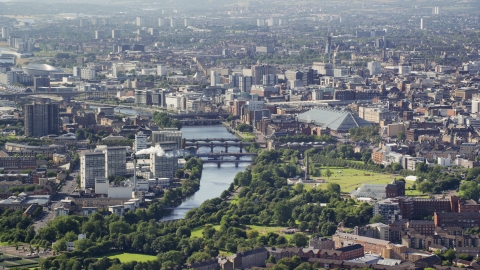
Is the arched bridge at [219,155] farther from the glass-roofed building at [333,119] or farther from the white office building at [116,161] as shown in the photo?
the glass-roofed building at [333,119]

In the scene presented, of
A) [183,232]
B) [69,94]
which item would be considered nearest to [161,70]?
[69,94]

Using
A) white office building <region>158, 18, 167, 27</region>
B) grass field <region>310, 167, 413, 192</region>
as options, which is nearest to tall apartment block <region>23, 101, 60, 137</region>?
grass field <region>310, 167, 413, 192</region>

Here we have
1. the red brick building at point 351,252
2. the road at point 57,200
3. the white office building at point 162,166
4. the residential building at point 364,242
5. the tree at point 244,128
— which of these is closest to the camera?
the red brick building at point 351,252

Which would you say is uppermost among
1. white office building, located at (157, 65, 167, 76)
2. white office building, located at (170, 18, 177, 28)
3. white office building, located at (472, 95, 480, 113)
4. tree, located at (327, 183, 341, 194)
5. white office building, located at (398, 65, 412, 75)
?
white office building, located at (170, 18, 177, 28)

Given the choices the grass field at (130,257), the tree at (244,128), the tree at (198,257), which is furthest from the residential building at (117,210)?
the tree at (244,128)

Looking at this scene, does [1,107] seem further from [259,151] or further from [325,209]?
[325,209]

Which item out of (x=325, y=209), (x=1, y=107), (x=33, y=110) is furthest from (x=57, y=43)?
(x=325, y=209)

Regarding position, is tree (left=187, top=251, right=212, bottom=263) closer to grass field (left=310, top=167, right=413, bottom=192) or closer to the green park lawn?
the green park lawn
